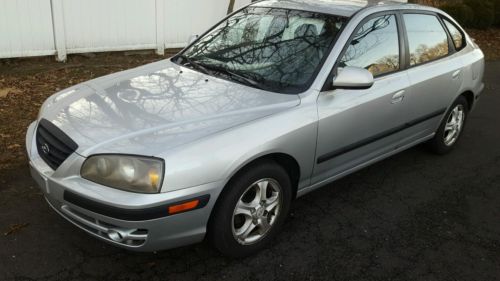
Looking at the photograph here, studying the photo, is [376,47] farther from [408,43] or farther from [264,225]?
[264,225]

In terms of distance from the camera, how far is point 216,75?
144 inches

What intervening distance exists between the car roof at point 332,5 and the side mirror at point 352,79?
0.64 meters

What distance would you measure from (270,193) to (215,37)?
1.64 meters

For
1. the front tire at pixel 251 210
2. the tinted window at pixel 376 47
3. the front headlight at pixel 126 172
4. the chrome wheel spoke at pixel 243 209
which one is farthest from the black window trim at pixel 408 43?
the front headlight at pixel 126 172

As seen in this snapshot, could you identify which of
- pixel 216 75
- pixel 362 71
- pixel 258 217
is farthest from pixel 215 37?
pixel 258 217

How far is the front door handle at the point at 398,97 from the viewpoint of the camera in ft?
12.9

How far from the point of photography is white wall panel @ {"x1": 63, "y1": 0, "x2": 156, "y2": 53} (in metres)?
7.25

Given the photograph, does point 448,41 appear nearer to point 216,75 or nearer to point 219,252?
point 216,75

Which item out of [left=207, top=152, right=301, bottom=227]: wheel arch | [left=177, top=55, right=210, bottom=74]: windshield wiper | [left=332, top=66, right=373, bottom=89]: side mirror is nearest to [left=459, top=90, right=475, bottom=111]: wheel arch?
[left=332, top=66, right=373, bottom=89]: side mirror

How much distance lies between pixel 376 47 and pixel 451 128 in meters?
1.73

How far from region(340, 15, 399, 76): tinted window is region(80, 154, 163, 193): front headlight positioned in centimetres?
167

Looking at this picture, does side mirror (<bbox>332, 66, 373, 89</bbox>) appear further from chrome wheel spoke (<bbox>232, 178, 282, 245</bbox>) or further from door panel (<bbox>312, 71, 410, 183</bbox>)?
chrome wheel spoke (<bbox>232, 178, 282, 245</bbox>)

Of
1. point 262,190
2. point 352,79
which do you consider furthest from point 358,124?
point 262,190

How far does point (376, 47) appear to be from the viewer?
3881mm
